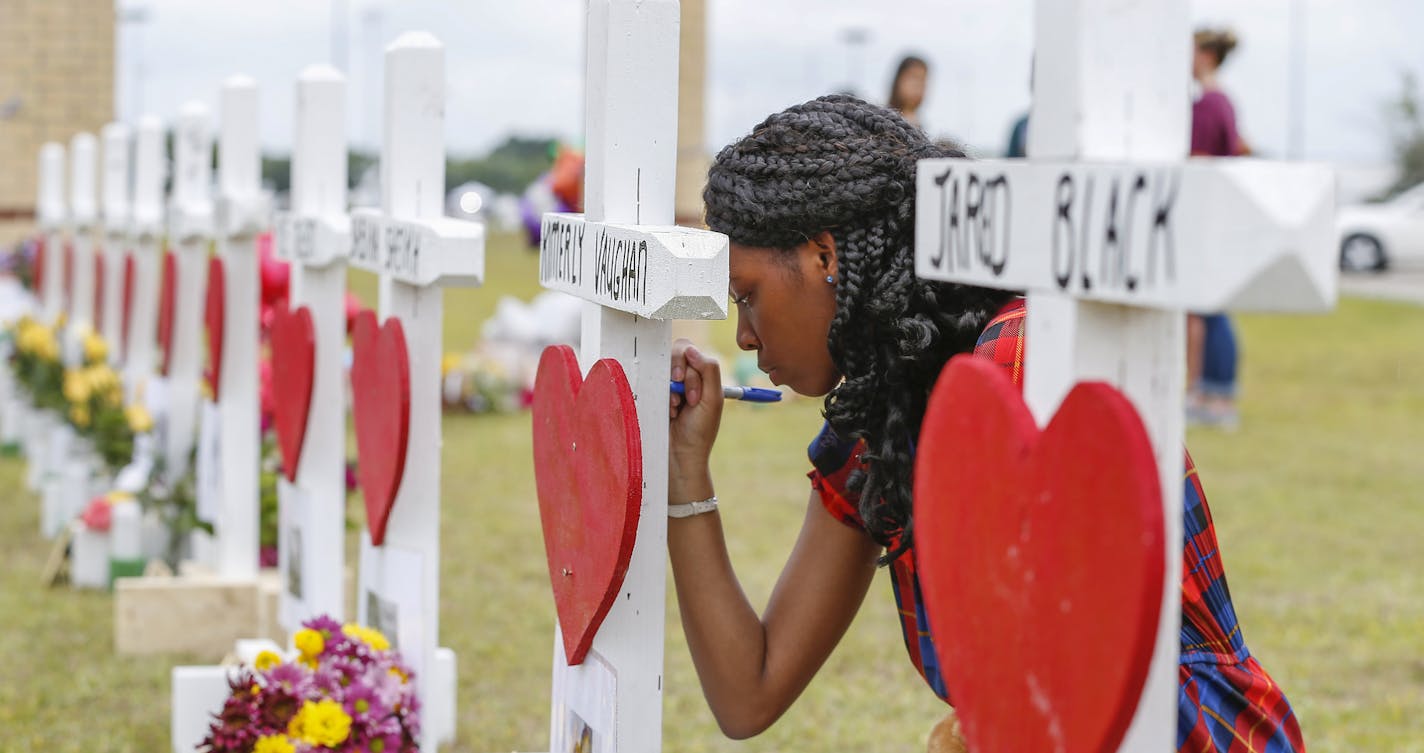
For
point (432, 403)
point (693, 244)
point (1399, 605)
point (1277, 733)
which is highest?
point (693, 244)

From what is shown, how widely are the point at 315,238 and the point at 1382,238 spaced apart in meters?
22.8

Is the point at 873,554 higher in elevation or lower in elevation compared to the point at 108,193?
lower

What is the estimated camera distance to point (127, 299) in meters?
6.45

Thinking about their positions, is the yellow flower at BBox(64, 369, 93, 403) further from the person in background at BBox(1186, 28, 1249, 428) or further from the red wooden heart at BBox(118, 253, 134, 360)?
the person in background at BBox(1186, 28, 1249, 428)

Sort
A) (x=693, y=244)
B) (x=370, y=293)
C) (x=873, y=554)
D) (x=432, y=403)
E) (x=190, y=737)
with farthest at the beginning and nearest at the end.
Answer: (x=370, y=293), (x=190, y=737), (x=432, y=403), (x=873, y=554), (x=693, y=244)

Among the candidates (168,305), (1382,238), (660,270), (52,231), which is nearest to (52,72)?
(52,231)

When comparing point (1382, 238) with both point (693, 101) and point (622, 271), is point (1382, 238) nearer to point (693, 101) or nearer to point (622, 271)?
point (693, 101)

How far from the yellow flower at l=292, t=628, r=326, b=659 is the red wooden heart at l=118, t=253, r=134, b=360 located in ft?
13.4

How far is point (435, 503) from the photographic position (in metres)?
2.73

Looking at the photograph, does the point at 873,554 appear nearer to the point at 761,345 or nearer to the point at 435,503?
the point at 761,345

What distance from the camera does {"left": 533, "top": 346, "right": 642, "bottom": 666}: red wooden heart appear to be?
1.91 m

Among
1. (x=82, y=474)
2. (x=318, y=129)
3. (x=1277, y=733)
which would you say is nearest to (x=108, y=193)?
(x=82, y=474)

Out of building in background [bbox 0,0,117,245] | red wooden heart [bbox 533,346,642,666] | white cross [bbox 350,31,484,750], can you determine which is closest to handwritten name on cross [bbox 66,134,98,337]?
building in background [bbox 0,0,117,245]

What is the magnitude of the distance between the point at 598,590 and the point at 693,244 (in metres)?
0.46
